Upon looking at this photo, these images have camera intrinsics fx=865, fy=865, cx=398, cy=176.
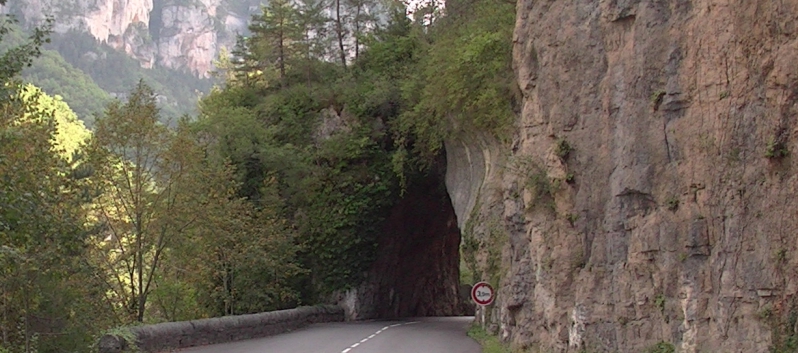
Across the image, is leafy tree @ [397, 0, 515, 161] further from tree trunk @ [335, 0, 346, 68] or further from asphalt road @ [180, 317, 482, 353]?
tree trunk @ [335, 0, 346, 68]

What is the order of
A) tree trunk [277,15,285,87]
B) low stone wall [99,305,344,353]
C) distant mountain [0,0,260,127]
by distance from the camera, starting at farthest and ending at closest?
distant mountain [0,0,260,127], tree trunk [277,15,285,87], low stone wall [99,305,344,353]

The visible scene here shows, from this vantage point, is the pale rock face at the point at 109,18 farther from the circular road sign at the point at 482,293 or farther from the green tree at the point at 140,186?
the circular road sign at the point at 482,293

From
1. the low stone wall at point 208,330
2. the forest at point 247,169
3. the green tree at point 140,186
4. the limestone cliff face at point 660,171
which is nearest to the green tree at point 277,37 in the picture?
the forest at point 247,169

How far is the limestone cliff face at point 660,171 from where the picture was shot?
10922 mm

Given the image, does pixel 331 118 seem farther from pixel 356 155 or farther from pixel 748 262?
pixel 748 262

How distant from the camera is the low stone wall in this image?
18.0 meters

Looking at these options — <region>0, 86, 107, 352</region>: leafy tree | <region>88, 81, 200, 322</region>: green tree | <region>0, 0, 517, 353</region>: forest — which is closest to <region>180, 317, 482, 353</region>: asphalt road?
<region>0, 86, 107, 352</region>: leafy tree

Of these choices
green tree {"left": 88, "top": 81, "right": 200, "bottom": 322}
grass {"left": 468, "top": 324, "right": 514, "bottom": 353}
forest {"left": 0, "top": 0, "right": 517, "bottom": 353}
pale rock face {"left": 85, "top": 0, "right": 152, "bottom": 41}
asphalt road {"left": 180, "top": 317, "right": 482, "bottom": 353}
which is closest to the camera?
forest {"left": 0, "top": 0, "right": 517, "bottom": 353}

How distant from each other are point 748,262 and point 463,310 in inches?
1818

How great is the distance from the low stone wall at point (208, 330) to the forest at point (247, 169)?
4.02 feet

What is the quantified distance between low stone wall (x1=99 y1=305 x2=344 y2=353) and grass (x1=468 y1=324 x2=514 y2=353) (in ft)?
21.4

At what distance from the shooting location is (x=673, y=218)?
13320mm

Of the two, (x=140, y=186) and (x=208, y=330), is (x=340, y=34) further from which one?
(x=208, y=330)

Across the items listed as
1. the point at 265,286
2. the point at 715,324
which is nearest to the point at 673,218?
the point at 715,324
